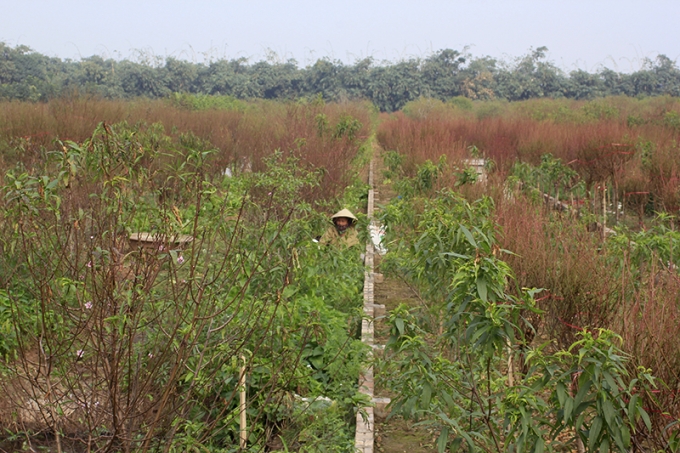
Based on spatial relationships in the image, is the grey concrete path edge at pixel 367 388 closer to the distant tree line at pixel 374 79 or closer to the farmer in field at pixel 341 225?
the farmer in field at pixel 341 225

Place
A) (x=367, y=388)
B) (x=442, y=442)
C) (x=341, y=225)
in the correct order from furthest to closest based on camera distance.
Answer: (x=341, y=225) → (x=367, y=388) → (x=442, y=442)

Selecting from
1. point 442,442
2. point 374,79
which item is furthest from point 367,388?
point 374,79

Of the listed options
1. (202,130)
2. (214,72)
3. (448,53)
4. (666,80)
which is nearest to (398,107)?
(448,53)

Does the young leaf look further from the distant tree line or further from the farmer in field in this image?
the distant tree line

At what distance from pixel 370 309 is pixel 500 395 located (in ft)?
9.82

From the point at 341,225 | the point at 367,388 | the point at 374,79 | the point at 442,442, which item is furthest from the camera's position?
the point at 374,79

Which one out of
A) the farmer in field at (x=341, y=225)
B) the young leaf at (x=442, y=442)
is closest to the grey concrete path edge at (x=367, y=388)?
the young leaf at (x=442, y=442)

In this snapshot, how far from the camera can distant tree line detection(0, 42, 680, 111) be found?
50800mm

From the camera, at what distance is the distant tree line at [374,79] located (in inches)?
2000

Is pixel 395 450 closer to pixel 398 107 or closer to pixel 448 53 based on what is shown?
pixel 398 107

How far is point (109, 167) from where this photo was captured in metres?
2.91

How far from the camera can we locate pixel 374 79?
58.6 m

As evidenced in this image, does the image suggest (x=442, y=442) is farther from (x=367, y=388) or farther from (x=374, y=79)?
(x=374, y=79)

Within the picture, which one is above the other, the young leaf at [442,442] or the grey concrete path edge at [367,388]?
the young leaf at [442,442]
